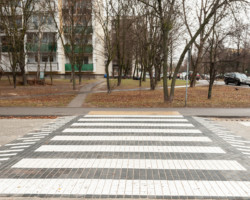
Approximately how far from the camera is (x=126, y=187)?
420 cm

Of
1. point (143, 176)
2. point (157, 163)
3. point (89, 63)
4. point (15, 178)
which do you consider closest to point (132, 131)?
point (157, 163)

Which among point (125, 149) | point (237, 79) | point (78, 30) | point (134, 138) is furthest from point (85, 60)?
point (125, 149)

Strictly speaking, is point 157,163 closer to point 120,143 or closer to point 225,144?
point 120,143

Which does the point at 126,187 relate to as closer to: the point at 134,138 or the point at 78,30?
the point at 134,138

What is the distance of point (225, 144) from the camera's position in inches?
268

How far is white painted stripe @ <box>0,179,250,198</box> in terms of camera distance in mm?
4016

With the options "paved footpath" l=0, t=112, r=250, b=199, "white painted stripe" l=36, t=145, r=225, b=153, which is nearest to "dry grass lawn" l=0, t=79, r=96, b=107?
"paved footpath" l=0, t=112, r=250, b=199

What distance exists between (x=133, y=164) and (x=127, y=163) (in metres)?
0.15

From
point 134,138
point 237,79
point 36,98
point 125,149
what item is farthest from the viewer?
point 237,79

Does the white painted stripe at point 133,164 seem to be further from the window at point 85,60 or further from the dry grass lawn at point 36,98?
the window at point 85,60

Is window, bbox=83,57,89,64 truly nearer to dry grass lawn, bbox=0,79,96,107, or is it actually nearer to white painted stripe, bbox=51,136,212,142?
dry grass lawn, bbox=0,79,96,107

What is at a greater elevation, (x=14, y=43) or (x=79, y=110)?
(x=14, y=43)

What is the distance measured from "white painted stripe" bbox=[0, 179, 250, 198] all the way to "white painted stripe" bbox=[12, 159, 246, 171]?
0.68 m

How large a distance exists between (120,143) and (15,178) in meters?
3.00
